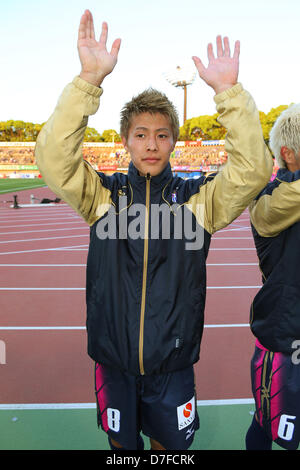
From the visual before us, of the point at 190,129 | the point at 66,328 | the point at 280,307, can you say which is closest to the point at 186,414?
the point at 280,307

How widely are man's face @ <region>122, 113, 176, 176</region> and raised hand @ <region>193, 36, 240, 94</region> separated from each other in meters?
0.29

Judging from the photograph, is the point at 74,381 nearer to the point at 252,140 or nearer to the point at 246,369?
the point at 246,369

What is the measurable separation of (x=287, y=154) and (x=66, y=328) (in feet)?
9.38

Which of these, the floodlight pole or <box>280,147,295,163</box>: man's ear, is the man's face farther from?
the floodlight pole

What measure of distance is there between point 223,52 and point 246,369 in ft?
8.13

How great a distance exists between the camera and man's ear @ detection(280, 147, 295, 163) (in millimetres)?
1660

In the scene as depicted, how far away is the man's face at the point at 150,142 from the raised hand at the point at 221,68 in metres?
0.29

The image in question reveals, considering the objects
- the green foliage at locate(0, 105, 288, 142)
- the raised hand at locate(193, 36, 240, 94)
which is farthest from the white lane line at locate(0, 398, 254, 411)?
the green foliage at locate(0, 105, 288, 142)

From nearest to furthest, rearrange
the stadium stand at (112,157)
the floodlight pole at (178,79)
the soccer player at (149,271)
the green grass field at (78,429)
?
the soccer player at (149,271)
the green grass field at (78,429)
the stadium stand at (112,157)
the floodlight pole at (178,79)

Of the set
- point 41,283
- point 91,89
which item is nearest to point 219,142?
point 41,283

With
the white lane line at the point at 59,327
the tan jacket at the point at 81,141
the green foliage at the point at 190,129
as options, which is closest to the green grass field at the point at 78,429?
the white lane line at the point at 59,327

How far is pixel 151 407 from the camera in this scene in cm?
155

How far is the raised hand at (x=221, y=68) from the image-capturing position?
138 centimetres

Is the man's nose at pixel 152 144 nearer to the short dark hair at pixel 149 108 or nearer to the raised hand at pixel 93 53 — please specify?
the short dark hair at pixel 149 108
